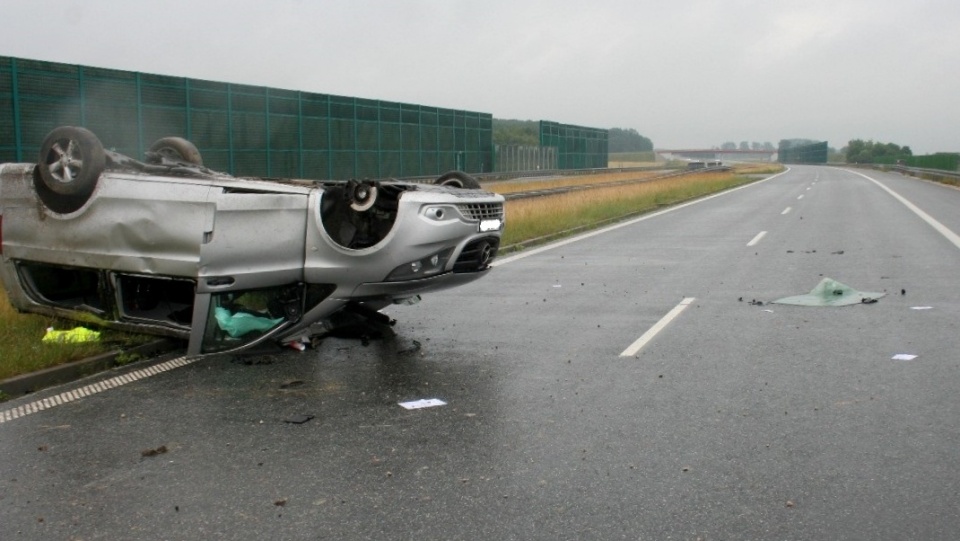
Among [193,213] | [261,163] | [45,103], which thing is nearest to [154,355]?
[193,213]

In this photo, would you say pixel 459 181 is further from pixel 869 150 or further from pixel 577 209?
pixel 869 150

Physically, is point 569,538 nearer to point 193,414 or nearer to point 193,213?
point 193,414

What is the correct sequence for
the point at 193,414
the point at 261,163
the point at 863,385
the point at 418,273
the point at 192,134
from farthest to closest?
1. the point at 261,163
2. the point at 192,134
3. the point at 418,273
4. the point at 863,385
5. the point at 193,414

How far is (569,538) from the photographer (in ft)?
13.6

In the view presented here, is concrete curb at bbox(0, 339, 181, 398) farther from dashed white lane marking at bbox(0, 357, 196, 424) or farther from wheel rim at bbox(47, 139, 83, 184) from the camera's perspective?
wheel rim at bbox(47, 139, 83, 184)

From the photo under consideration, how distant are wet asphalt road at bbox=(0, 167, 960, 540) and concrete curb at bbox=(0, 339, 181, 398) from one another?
0.22m

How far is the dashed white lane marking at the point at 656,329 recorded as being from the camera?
8.15 meters

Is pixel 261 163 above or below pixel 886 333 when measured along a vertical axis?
above

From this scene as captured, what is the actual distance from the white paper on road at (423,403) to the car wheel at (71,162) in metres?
3.20

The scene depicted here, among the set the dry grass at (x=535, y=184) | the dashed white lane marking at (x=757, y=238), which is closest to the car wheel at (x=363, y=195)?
the dashed white lane marking at (x=757, y=238)

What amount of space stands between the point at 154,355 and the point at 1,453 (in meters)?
2.75

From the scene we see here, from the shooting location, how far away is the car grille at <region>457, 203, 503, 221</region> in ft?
25.5

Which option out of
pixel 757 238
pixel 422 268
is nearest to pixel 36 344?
pixel 422 268

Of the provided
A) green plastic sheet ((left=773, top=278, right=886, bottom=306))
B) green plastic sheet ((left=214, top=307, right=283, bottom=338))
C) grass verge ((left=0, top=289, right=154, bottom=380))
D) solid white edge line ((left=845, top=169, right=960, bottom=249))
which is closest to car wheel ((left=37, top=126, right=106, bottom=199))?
grass verge ((left=0, top=289, right=154, bottom=380))
